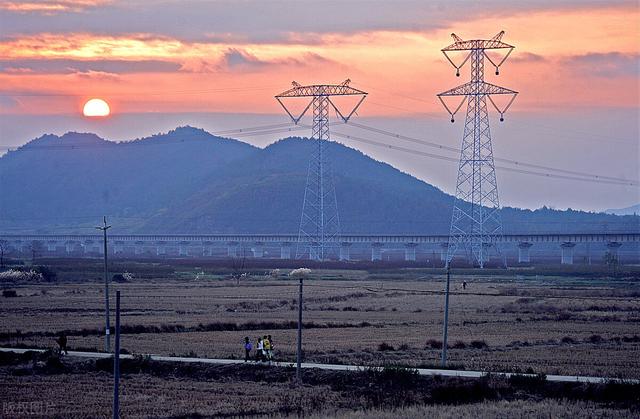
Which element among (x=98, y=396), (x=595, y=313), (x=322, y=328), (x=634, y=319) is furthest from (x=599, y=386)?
(x=595, y=313)

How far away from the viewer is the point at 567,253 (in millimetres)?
183375

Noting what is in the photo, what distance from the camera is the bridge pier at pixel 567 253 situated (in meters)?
169

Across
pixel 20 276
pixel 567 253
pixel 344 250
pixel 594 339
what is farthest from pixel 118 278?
pixel 567 253

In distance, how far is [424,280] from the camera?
112 meters

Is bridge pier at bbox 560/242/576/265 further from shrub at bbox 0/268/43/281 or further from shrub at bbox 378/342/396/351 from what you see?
shrub at bbox 378/342/396/351

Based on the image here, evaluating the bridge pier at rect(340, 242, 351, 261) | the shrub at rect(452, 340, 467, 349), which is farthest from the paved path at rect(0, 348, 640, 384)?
the bridge pier at rect(340, 242, 351, 261)

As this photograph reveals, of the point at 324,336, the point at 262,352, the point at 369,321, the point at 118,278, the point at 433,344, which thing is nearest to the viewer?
the point at 262,352

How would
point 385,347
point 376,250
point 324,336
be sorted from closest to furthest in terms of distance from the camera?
point 385,347 → point 324,336 → point 376,250

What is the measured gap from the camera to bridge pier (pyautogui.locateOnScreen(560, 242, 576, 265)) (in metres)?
169

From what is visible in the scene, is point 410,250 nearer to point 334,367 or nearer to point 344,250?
point 344,250

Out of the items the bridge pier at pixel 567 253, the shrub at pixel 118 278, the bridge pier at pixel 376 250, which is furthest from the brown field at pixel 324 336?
the bridge pier at pixel 376 250

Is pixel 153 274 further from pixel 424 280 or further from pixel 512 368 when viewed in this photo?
pixel 512 368

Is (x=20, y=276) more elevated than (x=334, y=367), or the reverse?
(x=334, y=367)

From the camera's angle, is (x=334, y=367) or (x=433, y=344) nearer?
(x=334, y=367)
